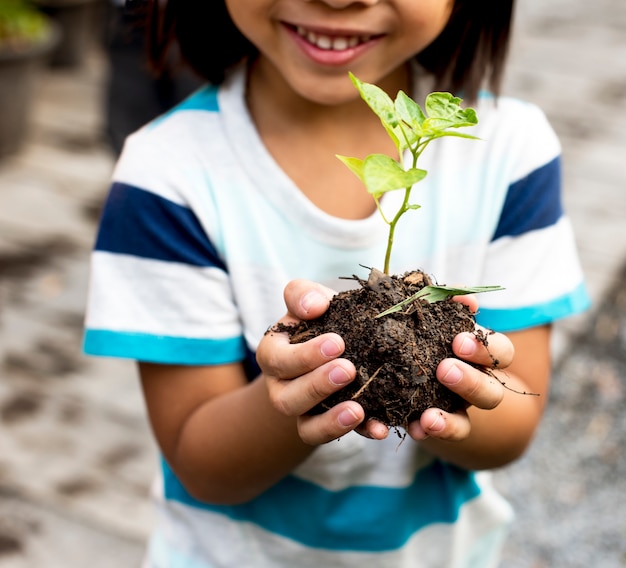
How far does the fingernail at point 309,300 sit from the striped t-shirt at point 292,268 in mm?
341

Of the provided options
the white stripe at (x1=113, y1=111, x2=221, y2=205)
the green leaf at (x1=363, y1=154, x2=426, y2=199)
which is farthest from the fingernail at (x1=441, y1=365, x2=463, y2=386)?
the white stripe at (x1=113, y1=111, x2=221, y2=205)

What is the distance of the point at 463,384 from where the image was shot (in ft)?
3.41

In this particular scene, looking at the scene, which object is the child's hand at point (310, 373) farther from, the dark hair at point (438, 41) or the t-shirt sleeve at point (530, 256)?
the dark hair at point (438, 41)

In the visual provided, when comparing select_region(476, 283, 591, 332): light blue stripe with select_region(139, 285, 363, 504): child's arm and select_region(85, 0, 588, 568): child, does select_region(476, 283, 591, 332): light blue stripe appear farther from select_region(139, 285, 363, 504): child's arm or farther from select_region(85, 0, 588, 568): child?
select_region(139, 285, 363, 504): child's arm

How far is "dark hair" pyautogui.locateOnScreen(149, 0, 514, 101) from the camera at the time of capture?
60.2 inches

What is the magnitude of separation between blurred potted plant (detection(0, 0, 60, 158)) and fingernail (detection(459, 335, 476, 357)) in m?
3.48

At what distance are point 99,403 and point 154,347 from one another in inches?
57.3

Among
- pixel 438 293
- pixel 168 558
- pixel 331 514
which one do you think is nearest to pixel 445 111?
pixel 438 293

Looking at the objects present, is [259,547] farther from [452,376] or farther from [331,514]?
[452,376]

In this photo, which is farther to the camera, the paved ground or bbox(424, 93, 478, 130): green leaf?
the paved ground

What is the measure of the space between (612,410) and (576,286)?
1.57 m

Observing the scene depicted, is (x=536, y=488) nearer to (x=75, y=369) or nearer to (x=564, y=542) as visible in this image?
(x=564, y=542)

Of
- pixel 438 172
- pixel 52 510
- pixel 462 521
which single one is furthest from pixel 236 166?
pixel 52 510

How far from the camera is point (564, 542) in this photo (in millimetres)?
2500
